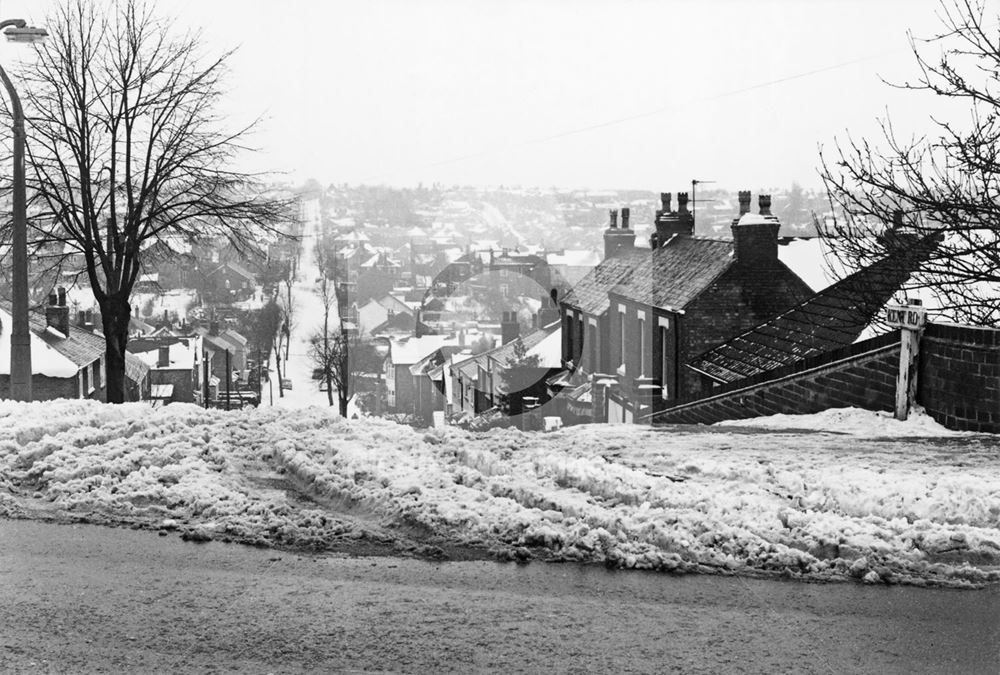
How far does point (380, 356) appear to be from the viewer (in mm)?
31828

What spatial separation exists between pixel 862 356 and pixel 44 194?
62.2ft

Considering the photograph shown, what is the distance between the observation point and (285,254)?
110ft

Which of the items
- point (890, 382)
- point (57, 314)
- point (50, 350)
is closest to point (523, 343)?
point (890, 382)

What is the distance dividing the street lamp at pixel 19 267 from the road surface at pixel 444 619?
28.2ft

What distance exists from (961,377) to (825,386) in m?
2.52

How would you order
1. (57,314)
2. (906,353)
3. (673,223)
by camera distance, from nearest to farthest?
(906,353) → (673,223) → (57,314)

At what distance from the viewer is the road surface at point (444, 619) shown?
18.6ft

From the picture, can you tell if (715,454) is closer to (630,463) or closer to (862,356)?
(630,463)

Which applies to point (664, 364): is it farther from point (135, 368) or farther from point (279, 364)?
point (135, 368)

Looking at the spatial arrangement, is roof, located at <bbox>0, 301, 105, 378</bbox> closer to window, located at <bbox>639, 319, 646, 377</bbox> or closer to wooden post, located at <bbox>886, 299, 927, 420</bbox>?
window, located at <bbox>639, 319, 646, 377</bbox>

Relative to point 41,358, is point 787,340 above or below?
above

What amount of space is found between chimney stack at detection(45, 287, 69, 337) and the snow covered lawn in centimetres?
3405

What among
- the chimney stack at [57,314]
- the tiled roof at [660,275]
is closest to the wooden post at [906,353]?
the tiled roof at [660,275]

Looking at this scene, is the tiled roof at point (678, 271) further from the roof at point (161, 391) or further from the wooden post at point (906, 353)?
the roof at point (161, 391)
